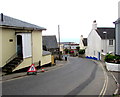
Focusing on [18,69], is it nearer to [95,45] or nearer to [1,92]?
[1,92]

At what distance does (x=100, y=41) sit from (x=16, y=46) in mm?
26280

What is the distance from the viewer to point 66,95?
30.3ft

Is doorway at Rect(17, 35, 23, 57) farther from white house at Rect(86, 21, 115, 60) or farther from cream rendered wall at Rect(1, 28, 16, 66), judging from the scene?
white house at Rect(86, 21, 115, 60)

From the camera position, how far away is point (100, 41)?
39625 millimetres

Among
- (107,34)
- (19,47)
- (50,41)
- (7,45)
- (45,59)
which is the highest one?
(107,34)

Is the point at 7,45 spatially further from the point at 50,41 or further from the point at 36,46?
the point at 50,41

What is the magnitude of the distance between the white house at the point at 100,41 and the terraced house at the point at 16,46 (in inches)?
858

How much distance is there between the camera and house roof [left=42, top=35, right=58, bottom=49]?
148 ft

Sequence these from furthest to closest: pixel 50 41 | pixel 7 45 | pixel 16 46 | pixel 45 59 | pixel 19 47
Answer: pixel 50 41
pixel 45 59
pixel 19 47
pixel 16 46
pixel 7 45

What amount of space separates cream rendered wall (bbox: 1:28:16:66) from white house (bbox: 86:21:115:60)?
2434 centimetres

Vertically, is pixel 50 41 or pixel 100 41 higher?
pixel 50 41

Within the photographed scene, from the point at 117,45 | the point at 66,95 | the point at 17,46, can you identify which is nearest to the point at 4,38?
the point at 17,46

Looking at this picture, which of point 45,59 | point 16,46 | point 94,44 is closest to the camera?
point 16,46

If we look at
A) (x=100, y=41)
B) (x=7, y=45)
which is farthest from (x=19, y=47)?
(x=100, y=41)
